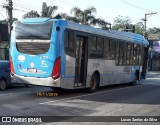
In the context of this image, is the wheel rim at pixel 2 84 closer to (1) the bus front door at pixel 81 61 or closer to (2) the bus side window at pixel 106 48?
(1) the bus front door at pixel 81 61

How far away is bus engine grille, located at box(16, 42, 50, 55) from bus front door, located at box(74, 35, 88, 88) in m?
1.55

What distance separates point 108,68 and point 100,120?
28.7ft

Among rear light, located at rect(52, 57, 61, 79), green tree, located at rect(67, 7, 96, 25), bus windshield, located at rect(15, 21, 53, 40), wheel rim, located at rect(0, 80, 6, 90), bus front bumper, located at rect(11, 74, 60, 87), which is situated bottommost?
wheel rim, located at rect(0, 80, 6, 90)

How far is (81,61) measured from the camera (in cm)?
1571

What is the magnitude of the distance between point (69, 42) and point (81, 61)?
4.80ft

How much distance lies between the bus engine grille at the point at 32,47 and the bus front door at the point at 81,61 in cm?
155

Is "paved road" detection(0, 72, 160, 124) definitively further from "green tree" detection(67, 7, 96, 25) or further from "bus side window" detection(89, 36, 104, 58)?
"green tree" detection(67, 7, 96, 25)

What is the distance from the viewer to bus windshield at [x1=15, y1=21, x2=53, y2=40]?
1428 cm

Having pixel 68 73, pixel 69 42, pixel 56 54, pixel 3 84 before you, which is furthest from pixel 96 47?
pixel 3 84

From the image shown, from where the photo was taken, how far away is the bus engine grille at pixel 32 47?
1428cm

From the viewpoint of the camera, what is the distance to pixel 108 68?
18438 mm

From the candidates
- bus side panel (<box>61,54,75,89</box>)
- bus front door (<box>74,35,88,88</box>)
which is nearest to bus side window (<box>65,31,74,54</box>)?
bus side panel (<box>61,54,75,89</box>)

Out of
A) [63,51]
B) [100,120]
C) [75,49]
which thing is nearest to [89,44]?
[75,49]

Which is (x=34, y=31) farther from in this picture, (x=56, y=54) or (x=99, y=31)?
(x=99, y=31)
